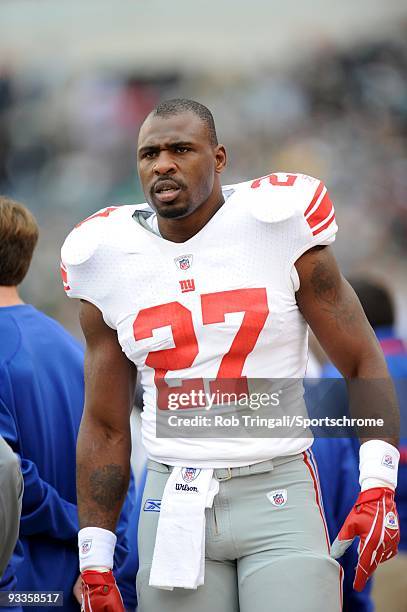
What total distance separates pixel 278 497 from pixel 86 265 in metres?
0.73

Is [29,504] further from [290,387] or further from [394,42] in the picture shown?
[394,42]

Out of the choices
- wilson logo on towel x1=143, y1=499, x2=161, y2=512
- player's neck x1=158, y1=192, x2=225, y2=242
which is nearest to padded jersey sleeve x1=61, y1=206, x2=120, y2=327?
player's neck x1=158, y1=192, x2=225, y2=242

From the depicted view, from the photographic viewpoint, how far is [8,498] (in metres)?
2.16

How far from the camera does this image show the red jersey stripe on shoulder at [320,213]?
247 cm

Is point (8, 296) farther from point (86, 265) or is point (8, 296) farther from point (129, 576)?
point (129, 576)

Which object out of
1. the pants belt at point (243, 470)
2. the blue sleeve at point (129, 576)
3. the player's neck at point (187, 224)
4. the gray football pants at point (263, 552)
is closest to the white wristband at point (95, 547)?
the gray football pants at point (263, 552)

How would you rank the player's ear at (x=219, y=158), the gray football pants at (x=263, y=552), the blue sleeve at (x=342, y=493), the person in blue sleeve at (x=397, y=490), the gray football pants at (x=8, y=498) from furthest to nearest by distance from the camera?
the person in blue sleeve at (x=397, y=490) → the blue sleeve at (x=342, y=493) → the player's ear at (x=219, y=158) → the gray football pants at (x=263, y=552) → the gray football pants at (x=8, y=498)

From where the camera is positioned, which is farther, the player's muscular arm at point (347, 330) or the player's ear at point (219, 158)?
the player's ear at point (219, 158)

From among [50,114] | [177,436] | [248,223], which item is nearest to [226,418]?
[177,436]

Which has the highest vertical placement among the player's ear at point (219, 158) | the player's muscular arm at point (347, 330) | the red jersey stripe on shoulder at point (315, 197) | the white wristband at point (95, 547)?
the player's ear at point (219, 158)

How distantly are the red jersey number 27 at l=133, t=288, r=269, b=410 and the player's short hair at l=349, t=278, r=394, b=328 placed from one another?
1485 millimetres

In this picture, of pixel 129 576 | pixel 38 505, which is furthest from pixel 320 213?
pixel 129 576

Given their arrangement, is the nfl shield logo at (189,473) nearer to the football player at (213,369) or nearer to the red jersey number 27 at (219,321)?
the football player at (213,369)

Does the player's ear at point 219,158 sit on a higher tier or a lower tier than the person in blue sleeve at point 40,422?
higher
